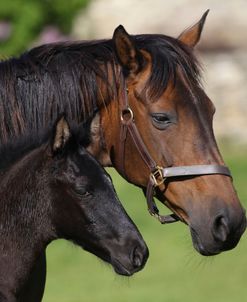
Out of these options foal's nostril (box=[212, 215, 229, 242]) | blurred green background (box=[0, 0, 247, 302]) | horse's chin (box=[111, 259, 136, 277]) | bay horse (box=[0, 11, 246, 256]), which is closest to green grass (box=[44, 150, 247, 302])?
blurred green background (box=[0, 0, 247, 302])

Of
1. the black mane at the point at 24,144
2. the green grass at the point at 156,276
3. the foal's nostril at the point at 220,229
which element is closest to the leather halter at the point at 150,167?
the foal's nostril at the point at 220,229

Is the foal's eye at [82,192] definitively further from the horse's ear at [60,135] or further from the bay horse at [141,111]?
the bay horse at [141,111]

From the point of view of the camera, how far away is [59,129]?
16.8 feet

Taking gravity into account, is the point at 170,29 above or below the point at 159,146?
below

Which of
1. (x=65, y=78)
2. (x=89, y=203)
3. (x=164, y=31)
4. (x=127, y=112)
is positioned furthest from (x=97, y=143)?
(x=164, y=31)

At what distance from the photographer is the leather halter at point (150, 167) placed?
562cm

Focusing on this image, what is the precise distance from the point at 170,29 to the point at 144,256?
1347 centimetres

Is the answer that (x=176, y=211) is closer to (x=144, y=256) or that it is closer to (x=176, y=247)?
(x=144, y=256)

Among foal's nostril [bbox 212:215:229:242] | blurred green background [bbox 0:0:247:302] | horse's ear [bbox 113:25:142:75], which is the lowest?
blurred green background [bbox 0:0:247:302]

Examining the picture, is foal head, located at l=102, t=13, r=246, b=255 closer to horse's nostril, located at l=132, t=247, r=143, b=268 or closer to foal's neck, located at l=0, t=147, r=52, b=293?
horse's nostril, located at l=132, t=247, r=143, b=268

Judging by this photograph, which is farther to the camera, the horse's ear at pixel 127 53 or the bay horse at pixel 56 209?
the horse's ear at pixel 127 53

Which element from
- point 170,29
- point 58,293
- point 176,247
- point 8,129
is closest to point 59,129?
point 8,129

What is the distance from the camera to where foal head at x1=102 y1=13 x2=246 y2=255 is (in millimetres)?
5516

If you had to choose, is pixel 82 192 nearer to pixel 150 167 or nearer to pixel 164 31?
pixel 150 167
